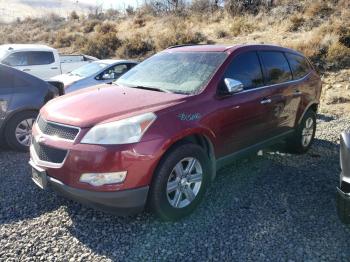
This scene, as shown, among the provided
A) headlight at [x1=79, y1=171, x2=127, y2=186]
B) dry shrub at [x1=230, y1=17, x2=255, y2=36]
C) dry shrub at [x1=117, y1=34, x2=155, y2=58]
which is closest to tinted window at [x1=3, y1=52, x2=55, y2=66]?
dry shrub at [x1=117, y1=34, x2=155, y2=58]

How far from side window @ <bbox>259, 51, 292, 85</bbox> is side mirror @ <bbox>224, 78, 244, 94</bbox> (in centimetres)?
95

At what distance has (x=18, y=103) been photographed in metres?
6.05

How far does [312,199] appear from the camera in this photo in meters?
4.44

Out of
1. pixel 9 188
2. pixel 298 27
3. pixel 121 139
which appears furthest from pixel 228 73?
pixel 298 27

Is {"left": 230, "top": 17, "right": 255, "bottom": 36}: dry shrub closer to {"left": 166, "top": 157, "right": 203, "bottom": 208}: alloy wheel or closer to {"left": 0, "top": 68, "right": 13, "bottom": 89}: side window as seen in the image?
{"left": 0, "top": 68, "right": 13, "bottom": 89}: side window

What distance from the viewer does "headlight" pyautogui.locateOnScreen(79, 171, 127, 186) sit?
3393mm

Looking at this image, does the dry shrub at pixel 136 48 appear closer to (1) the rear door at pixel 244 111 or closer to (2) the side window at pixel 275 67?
(2) the side window at pixel 275 67

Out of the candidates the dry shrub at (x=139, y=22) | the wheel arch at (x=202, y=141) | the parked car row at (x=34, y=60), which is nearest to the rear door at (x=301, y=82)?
the wheel arch at (x=202, y=141)

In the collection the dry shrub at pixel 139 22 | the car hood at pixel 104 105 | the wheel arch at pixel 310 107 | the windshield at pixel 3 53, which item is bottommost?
the dry shrub at pixel 139 22

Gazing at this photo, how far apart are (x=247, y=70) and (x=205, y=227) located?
209 cm

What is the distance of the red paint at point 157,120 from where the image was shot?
3389mm

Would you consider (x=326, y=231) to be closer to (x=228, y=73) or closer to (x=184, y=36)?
(x=228, y=73)

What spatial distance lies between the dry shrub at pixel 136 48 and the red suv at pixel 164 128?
1482cm

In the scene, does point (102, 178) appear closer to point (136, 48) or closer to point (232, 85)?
point (232, 85)
